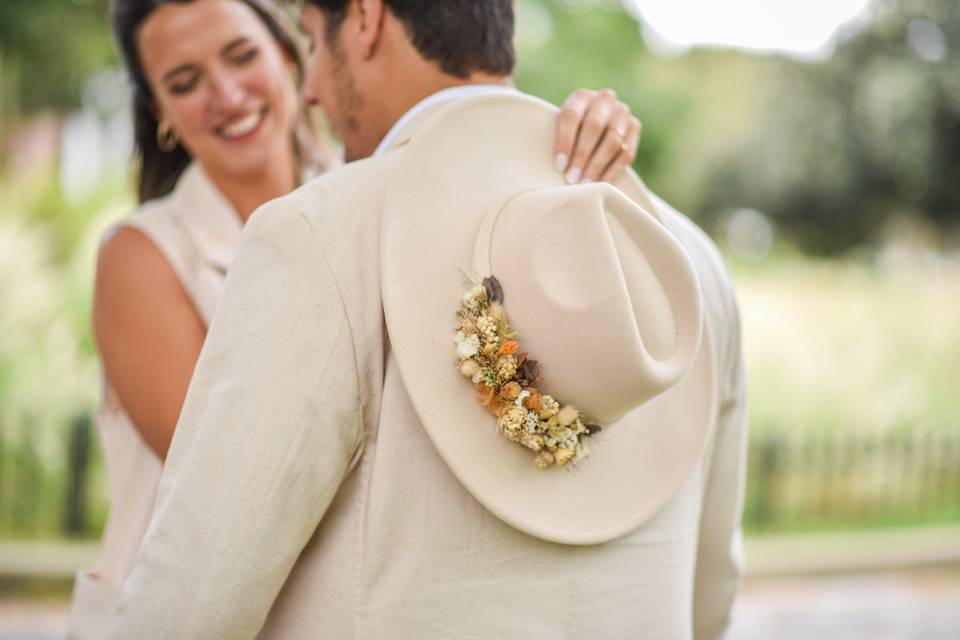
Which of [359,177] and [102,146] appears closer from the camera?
[359,177]

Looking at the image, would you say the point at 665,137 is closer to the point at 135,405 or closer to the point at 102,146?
the point at 102,146

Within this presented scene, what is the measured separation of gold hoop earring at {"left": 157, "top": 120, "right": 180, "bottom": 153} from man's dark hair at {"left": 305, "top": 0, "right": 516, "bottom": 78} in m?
1.20

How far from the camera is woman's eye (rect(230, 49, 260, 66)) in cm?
259

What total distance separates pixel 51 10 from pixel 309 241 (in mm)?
7186

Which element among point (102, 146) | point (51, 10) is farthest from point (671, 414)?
point (102, 146)

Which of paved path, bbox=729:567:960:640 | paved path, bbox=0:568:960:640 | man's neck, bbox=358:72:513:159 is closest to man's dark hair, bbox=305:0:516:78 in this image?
man's neck, bbox=358:72:513:159

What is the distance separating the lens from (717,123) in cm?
2223

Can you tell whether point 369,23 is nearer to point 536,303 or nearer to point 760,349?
point 536,303

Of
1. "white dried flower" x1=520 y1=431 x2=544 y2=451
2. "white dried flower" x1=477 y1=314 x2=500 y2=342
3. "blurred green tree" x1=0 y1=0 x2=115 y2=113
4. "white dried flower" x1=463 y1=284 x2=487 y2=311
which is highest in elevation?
"white dried flower" x1=463 y1=284 x2=487 y2=311

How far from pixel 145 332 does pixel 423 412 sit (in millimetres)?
1047

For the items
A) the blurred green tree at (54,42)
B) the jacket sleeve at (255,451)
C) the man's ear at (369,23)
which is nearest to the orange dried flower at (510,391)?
the jacket sleeve at (255,451)

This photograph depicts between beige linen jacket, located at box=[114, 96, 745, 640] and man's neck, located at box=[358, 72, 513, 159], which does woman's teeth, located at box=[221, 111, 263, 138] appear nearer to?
man's neck, located at box=[358, 72, 513, 159]

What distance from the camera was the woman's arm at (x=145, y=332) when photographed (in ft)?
6.93

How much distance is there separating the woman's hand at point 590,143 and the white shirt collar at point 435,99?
0.38 feet
